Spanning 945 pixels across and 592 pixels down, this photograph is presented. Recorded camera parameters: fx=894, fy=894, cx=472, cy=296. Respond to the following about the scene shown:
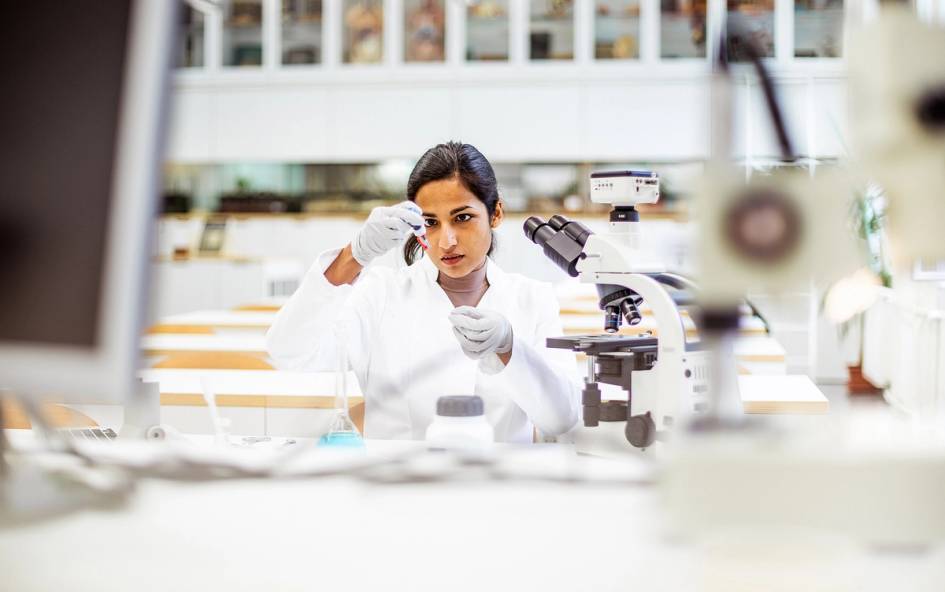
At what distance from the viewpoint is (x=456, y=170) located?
6.36 feet

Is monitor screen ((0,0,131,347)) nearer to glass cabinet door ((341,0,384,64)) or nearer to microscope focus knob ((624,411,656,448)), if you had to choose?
microscope focus knob ((624,411,656,448))

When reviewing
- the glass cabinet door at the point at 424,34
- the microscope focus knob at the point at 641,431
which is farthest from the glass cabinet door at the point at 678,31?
the microscope focus knob at the point at 641,431

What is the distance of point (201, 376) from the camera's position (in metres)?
2.18

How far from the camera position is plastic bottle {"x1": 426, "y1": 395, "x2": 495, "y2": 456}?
835 mm

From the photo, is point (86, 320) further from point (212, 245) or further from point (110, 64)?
point (212, 245)

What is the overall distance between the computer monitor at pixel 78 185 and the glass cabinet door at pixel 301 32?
19.0 ft

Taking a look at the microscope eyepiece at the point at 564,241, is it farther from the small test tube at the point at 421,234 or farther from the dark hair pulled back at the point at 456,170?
the dark hair pulled back at the point at 456,170

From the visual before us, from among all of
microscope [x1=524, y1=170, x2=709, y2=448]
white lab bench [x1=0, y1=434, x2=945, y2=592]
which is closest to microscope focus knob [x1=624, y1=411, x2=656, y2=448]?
microscope [x1=524, y1=170, x2=709, y2=448]

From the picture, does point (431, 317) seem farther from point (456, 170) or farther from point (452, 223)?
point (456, 170)

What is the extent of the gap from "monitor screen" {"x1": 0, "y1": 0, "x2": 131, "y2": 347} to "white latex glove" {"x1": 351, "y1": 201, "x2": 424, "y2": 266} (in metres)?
0.99

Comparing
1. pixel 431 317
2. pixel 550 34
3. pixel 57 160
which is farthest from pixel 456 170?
pixel 550 34

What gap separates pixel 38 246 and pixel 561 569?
1.22 feet

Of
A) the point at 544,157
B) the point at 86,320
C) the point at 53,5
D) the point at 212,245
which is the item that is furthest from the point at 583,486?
the point at 212,245

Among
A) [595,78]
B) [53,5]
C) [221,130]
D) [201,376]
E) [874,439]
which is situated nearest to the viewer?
[874,439]
